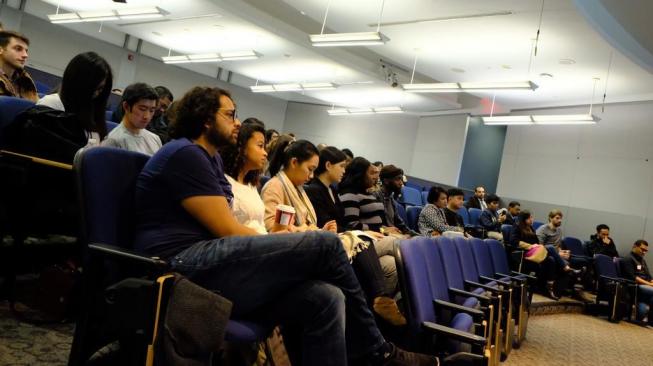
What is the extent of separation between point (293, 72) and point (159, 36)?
2708 millimetres

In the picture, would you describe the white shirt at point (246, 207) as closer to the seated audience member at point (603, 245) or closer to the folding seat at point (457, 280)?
the folding seat at point (457, 280)

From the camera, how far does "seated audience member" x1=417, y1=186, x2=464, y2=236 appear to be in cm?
468

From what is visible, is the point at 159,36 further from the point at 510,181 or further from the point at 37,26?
the point at 510,181

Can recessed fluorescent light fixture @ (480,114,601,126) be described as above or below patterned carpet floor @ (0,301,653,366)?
above

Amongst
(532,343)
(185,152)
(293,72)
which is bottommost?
(532,343)

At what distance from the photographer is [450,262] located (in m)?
2.65

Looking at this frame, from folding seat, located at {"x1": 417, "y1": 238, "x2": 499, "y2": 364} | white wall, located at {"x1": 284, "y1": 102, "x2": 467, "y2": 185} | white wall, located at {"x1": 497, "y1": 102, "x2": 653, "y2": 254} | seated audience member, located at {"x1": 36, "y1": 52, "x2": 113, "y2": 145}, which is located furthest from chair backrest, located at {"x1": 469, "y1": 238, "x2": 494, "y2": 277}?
white wall, located at {"x1": 284, "y1": 102, "x2": 467, "y2": 185}

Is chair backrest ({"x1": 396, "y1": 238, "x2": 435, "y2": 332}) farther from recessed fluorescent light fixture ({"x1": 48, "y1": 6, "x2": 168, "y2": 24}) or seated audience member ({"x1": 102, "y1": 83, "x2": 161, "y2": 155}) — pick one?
recessed fluorescent light fixture ({"x1": 48, "y1": 6, "x2": 168, "y2": 24})

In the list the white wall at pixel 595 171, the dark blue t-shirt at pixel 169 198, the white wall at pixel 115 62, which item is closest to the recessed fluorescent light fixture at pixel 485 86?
the white wall at pixel 595 171

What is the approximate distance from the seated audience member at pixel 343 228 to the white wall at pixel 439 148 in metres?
8.03

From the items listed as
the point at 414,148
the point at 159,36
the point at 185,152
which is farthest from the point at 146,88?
the point at 414,148

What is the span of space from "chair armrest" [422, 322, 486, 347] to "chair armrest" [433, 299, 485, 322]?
253 mm

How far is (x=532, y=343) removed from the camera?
13.3ft

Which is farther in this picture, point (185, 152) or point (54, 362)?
point (54, 362)
